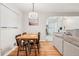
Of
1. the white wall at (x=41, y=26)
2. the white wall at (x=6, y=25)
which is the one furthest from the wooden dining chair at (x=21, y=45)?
the white wall at (x=41, y=26)

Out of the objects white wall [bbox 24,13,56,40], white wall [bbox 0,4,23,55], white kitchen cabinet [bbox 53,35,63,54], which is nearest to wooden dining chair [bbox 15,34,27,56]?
white wall [bbox 0,4,23,55]

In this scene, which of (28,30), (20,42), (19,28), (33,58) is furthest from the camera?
(28,30)

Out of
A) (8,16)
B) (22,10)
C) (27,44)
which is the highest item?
(22,10)

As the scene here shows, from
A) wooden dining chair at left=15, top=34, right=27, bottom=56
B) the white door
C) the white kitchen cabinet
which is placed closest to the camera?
the white door

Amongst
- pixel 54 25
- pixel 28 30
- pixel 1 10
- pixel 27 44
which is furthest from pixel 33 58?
pixel 28 30

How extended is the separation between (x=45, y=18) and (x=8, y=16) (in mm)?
2760

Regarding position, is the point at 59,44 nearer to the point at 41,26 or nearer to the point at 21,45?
the point at 21,45

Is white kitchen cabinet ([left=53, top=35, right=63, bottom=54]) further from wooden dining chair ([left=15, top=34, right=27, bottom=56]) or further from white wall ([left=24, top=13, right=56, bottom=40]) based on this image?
white wall ([left=24, top=13, right=56, bottom=40])

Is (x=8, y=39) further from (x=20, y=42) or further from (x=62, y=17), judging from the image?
(x=62, y=17)

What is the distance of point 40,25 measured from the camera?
6645mm

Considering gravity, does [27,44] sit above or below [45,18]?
below

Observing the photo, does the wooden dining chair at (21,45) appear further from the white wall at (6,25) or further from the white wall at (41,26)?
the white wall at (41,26)

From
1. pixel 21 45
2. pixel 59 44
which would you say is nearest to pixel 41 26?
pixel 59 44

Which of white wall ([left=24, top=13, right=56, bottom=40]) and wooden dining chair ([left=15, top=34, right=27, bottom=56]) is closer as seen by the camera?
wooden dining chair ([left=15, top=34, right=27, bottom=56])
